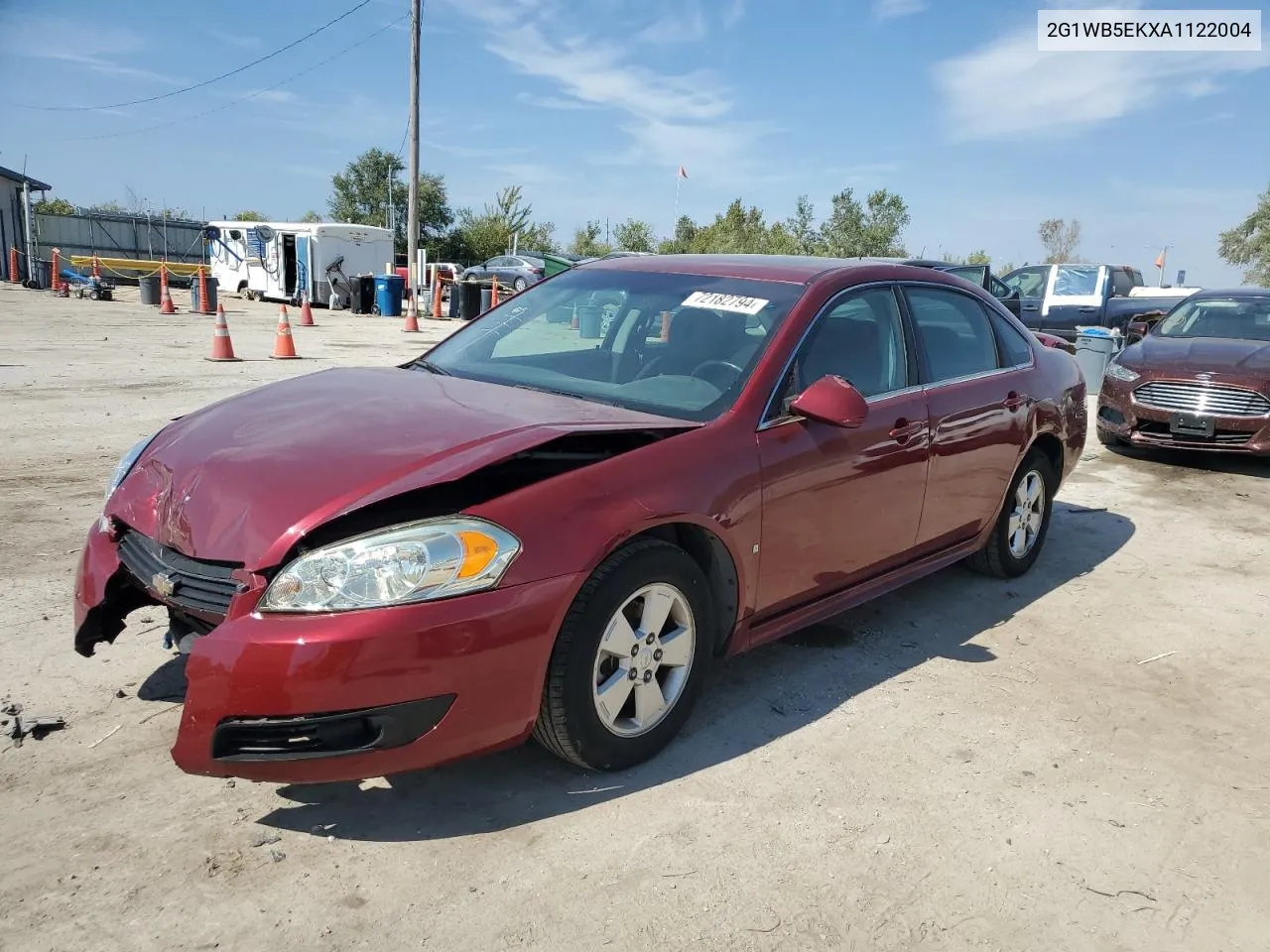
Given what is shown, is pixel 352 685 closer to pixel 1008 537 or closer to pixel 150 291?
pixel 1008 537

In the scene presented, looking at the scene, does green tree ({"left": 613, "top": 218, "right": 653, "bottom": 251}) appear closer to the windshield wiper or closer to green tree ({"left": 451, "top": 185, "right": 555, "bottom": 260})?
green tree ({"left": 451, "top": 185, "right": 555, "bottom": 260})

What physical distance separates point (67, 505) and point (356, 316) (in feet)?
63.8

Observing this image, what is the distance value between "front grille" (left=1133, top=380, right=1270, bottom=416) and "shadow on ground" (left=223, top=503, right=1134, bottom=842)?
3509mm

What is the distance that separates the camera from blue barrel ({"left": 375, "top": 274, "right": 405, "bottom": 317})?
24.6 meters

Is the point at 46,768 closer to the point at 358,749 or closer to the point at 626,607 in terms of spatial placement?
the point at 358,749

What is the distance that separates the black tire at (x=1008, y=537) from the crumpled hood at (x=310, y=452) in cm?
250

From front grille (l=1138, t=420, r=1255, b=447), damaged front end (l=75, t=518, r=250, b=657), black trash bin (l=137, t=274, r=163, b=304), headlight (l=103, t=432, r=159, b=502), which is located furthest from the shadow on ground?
black trash bin (l=137, t=274, r=163, b=304)

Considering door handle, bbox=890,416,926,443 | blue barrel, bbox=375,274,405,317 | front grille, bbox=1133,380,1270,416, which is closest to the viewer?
door handle, bbox=890,416,926,443

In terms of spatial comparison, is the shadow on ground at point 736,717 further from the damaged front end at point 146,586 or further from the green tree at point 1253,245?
the green tree at point 1253,245


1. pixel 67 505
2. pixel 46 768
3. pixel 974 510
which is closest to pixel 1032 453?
pixel 974 510

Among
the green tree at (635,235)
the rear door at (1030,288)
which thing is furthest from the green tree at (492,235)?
the rear door at (1030,288)

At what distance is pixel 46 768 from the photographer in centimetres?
287

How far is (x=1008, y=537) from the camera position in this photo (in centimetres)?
495

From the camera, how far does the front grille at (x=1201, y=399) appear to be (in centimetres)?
789
